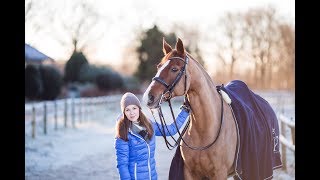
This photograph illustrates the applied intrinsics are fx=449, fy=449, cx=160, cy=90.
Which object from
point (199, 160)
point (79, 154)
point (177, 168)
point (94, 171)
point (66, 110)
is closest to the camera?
point (199, 160)

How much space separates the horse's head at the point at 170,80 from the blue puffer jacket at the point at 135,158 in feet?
1.16

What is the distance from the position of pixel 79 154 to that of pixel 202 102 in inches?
166

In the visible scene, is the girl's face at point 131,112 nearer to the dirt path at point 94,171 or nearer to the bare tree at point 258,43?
the dirt path at point 94,171

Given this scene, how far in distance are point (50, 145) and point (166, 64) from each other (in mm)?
5380

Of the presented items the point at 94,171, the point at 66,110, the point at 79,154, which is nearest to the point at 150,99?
the point at 94,171

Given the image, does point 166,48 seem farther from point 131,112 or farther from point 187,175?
point 187,175

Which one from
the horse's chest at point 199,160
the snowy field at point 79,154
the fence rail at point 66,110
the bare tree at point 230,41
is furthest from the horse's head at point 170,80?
the fence rail at point 66,110

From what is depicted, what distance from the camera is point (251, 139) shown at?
373 cm

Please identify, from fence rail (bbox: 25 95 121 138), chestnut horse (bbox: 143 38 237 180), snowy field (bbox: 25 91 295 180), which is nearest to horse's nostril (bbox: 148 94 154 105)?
chestnut horse (bbox: 143 38 237 180)

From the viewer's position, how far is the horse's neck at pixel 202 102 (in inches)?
131

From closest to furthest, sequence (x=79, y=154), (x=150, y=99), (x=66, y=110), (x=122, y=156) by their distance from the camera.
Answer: (x=150, y=99)
(x=122, y=156)
(x=79, y=154)
(x=66, y=110)

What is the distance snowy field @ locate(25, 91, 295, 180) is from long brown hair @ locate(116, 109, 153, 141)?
2.14 m

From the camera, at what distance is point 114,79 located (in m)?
17.1
